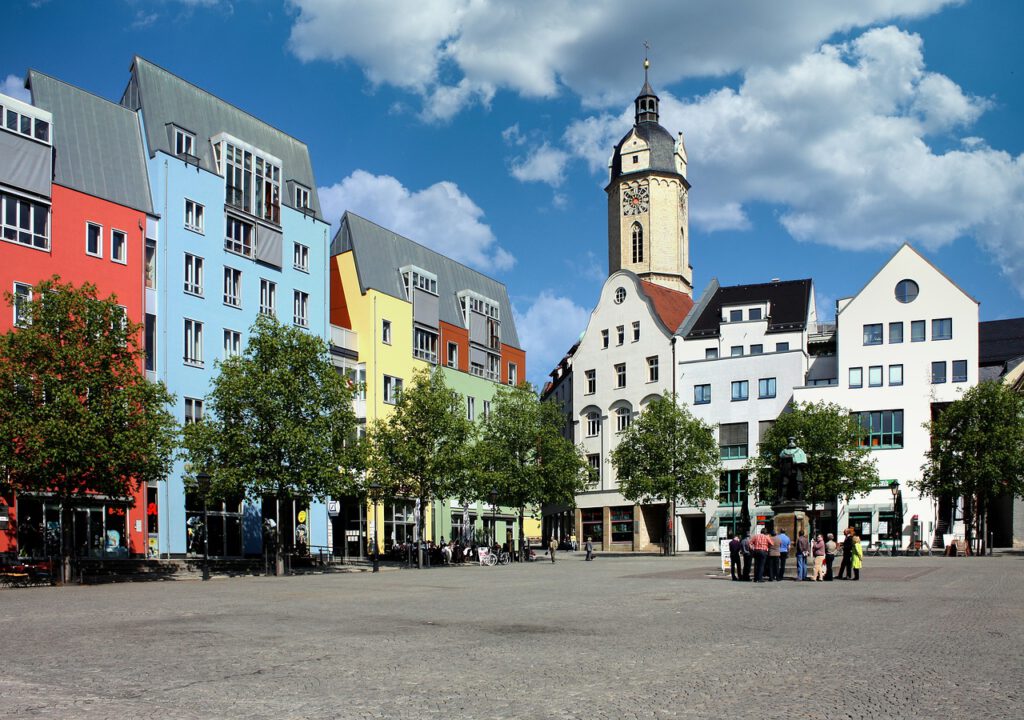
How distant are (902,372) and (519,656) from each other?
65.4 meters

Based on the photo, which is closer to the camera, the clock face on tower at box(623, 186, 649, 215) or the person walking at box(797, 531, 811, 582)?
the person walking at box(797, 531, 811, 582)

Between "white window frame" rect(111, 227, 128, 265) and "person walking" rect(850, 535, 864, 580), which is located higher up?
"white window frame" rect(111, 227, 128, 265)

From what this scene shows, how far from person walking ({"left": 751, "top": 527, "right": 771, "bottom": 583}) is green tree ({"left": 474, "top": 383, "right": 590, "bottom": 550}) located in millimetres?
30178

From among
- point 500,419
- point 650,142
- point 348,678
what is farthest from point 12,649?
point 650,142

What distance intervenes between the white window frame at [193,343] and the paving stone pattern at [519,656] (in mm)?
26349

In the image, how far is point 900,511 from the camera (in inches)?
2783

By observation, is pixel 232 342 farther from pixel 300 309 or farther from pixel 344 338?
pixel 344 338

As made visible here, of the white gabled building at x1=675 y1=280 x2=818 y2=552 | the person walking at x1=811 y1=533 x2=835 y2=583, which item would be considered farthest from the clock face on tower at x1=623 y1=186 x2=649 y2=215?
the person walking at x1=811 y1=533 x2=835 y2=583

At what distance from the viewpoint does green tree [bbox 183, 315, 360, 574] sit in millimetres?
43250

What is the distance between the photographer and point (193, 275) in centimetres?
5266

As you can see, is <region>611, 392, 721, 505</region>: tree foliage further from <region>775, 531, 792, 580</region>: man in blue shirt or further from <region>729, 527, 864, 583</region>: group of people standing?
<region>775, 531, 792, 580</region>: man in blue shirt

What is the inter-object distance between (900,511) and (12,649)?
212 feet

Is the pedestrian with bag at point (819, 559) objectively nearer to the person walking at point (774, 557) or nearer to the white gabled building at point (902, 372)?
the person walking at point (774, 557)

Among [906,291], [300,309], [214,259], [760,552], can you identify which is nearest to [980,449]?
[906,291]
